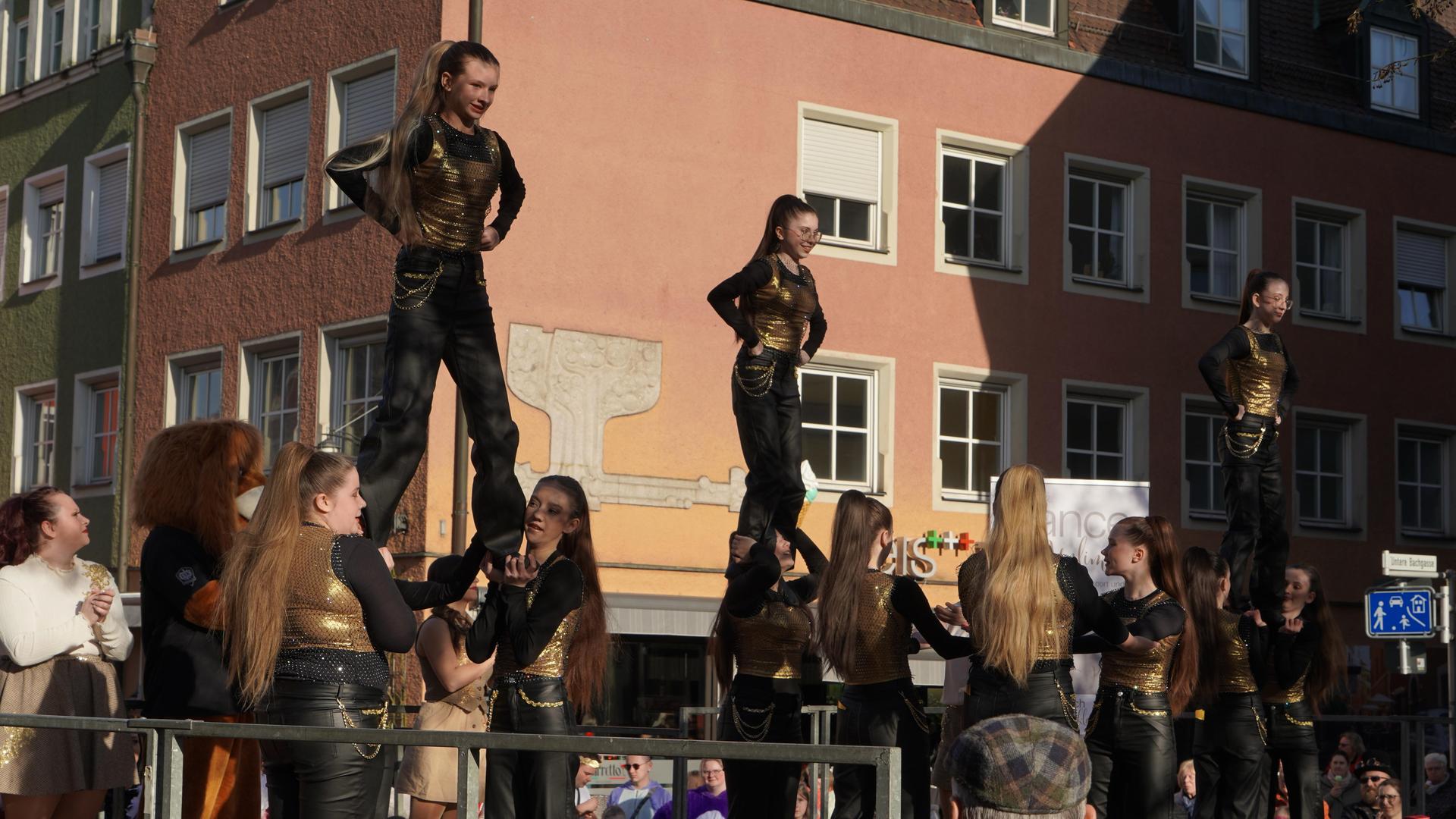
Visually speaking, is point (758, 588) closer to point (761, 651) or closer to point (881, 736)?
point (761, 651)

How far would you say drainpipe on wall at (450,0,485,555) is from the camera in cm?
2134

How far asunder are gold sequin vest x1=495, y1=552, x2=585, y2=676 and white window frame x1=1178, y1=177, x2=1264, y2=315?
874 inches

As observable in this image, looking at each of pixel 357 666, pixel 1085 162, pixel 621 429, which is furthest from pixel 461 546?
pixel 357 666

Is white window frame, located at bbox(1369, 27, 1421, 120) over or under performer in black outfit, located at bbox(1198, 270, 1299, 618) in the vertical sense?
over

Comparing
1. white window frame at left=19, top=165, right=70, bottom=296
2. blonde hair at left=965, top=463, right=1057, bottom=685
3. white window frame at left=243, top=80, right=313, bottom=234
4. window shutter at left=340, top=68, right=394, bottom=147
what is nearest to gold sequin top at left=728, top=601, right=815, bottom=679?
blonde hair at left=965, top=463, right=1057, bottom=685

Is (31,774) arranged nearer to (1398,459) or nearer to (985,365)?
(985,365)

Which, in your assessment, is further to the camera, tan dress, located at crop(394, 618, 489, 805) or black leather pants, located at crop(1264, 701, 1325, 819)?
black leather pants, located at crop(1264, 701, 1325, 819)

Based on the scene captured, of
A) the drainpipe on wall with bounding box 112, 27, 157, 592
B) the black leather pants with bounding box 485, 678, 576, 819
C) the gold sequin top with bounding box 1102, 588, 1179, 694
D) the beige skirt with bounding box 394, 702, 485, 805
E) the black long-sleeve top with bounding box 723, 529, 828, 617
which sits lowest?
the beige skirt with bounding box 394, 702, 485, 805

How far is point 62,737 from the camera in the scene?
24.5 feet

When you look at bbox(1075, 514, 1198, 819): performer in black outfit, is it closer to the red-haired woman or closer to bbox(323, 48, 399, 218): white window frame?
the red-haired woman

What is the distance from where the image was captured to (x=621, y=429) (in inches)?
914

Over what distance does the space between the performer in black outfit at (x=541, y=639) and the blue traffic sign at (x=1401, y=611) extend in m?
14.1

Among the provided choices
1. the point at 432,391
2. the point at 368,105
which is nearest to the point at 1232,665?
the point at 432,391

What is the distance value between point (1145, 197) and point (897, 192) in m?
4.36
